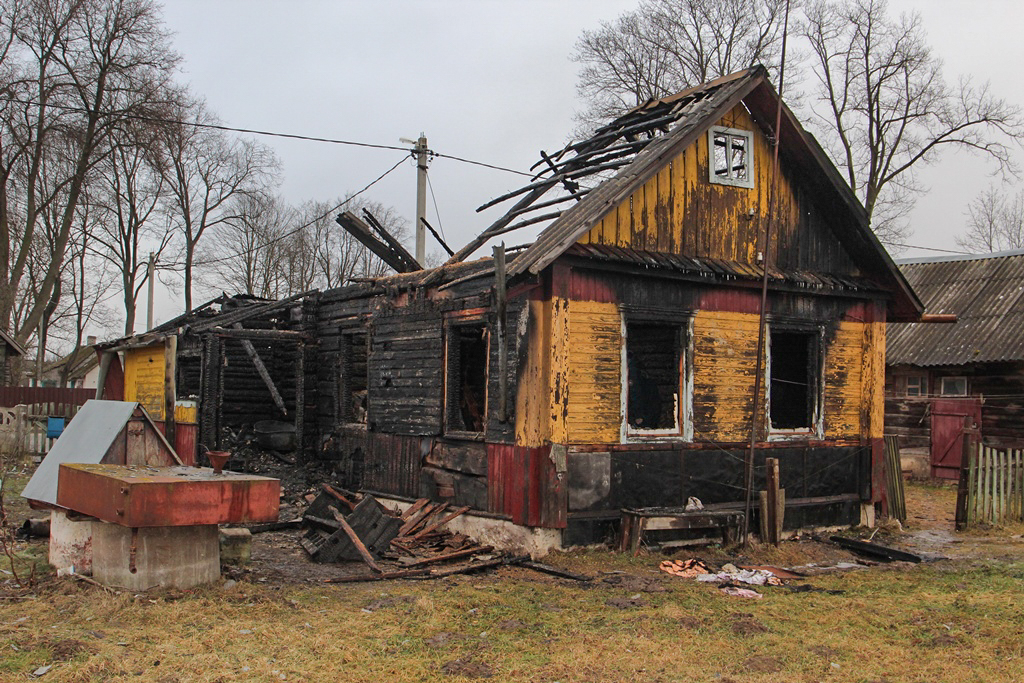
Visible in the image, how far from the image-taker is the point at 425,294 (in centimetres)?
1227

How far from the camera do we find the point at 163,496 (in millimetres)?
7129

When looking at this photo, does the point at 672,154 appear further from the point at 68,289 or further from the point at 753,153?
the point at 68,289

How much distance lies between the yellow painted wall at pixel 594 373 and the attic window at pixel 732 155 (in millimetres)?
2659

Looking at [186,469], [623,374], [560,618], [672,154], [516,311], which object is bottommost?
[560,618]

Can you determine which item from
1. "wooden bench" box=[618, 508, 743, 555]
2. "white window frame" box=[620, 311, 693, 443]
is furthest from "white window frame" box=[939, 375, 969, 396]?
"white window frame" box=[620, 311, 693, 443]

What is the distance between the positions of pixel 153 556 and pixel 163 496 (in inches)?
28.5

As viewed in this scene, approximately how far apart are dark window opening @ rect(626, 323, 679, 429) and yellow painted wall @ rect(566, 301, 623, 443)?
10.4 ft

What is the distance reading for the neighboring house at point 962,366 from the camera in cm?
1888

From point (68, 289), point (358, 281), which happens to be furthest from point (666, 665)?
point (68, 289)

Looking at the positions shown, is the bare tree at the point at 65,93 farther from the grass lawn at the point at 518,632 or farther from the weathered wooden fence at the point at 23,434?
the grass lawn at the point at 518,632

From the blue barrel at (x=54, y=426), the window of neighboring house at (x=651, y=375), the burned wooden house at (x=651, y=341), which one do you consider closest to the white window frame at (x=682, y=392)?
the burned wooden house at (x=651, y=341)

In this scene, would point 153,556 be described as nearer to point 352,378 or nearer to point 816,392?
point 352,378

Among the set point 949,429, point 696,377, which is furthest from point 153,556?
point 949,429

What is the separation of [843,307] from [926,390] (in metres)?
9.69
